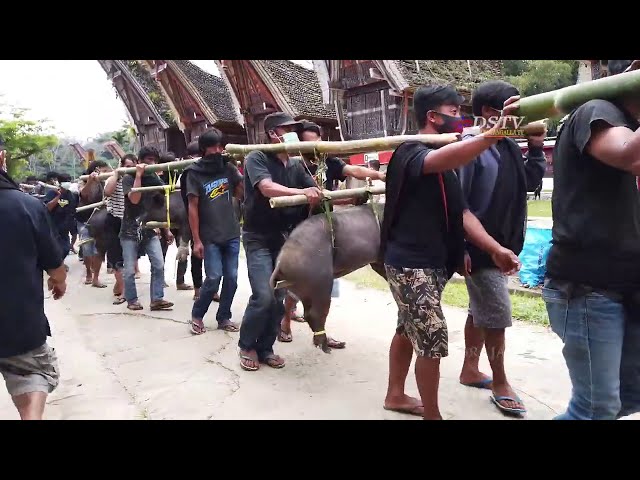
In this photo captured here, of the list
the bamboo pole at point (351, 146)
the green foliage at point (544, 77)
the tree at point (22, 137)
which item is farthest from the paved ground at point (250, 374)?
the tree at point (22, 137)

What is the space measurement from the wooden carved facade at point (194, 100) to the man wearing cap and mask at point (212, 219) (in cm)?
1371

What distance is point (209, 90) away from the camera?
65.4 feet

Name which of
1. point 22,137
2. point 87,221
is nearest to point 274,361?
point 87,221

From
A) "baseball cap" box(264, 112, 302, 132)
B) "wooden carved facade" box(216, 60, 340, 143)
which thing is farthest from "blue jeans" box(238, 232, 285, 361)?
"wooden carved facade" box(216, 60, 340, 143)

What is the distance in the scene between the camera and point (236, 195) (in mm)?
5523

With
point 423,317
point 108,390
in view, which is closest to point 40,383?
point 108,390

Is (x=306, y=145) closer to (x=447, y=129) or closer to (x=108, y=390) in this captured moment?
(x=447, y=129)

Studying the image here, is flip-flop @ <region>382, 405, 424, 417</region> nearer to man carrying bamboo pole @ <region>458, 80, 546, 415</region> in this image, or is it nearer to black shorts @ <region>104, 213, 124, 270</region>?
man carrying bamboo pole @ <region>458, 80, 546, 415</region>

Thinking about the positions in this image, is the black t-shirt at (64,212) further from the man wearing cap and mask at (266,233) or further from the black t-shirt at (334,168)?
the black t-shirt at (334,168)

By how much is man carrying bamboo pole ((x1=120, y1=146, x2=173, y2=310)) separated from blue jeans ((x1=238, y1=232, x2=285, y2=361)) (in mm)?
2476

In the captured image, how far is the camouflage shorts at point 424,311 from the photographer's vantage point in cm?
275

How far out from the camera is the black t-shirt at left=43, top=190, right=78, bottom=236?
9164mm

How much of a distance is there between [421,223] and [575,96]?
989 mm

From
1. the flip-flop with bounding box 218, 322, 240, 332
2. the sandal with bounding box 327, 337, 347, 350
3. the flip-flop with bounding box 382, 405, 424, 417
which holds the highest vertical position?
the flip-flop with bounding box 382, 405, 424, 417
